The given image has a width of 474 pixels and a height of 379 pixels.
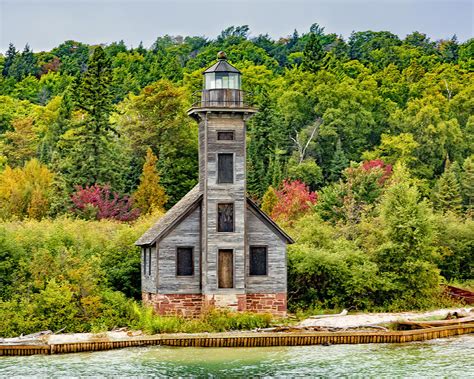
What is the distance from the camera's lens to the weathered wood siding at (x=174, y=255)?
47219mm

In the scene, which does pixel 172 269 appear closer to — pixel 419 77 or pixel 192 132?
pixel 192 132

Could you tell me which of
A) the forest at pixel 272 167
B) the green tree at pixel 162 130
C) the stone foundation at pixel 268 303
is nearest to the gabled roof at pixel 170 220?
the forest at pixel 272 167

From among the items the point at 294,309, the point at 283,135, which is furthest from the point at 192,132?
the point at 294,309

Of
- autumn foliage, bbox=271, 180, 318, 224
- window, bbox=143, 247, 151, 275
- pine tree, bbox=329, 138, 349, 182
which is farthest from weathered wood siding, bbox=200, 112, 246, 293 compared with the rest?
pine tree, bbox=329, 138, 349, 182

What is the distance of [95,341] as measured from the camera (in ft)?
138

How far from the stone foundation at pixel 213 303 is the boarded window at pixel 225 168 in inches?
195

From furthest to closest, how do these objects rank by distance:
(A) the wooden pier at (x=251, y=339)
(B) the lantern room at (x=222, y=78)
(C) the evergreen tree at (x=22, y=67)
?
1. (C) the evergreen tree at (x=22, y=67)
2. (B) the lantern room at (x=222, y=78)
3. (A) the wooden pier at (x=251, y=339)

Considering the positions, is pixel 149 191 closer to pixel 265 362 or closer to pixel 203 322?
pixel 203 322

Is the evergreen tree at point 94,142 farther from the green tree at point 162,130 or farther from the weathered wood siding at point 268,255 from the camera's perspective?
the weathered wood siding at point 268,255

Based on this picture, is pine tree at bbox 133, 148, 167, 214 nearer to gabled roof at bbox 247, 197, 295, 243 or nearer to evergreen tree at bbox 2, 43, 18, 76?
gabled roof at bbox 247, 197, 295, 243

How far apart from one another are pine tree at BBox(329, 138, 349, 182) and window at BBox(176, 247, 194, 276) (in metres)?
41.1

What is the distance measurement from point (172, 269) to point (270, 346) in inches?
260

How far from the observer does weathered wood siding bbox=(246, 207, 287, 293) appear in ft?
158

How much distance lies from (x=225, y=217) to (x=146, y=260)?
14.3 ft
